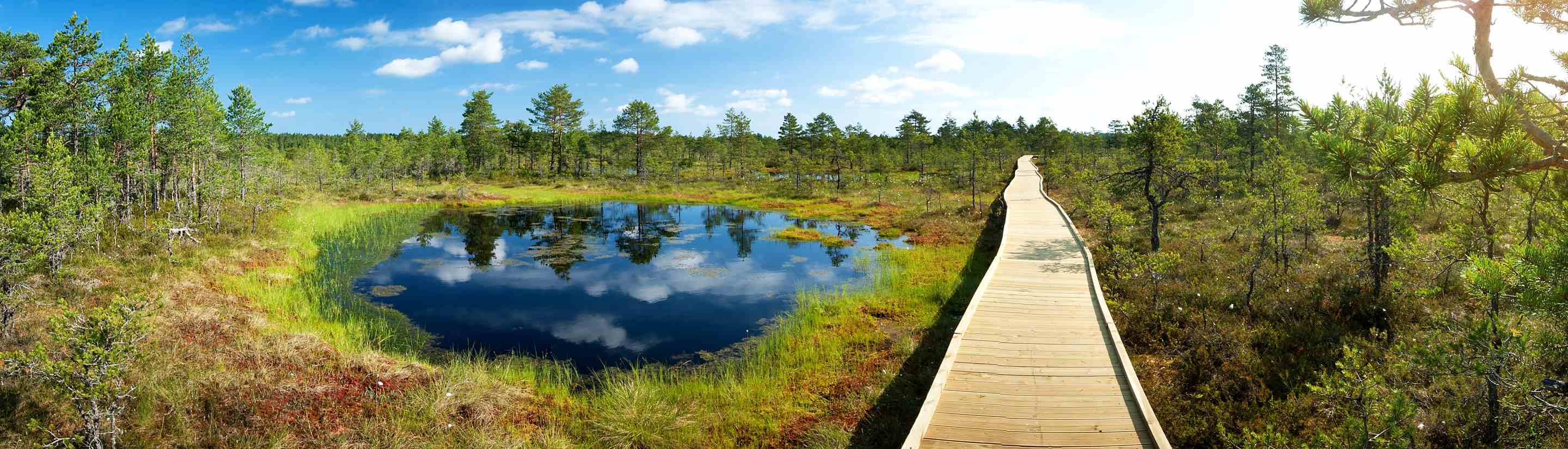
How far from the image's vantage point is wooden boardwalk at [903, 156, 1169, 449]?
5766mm

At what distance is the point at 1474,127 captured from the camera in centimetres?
311

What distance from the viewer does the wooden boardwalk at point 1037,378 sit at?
18.9ft

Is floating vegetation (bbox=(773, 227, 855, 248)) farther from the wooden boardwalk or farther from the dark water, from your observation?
the wooden boardwalk

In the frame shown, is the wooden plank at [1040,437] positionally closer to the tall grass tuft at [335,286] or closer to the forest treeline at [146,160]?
the tall grass tuft at [335,286]

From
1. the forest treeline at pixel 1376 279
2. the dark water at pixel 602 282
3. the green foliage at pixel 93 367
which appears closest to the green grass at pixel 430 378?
the green foliage at pixel 93 367

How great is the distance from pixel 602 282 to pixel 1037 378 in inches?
544

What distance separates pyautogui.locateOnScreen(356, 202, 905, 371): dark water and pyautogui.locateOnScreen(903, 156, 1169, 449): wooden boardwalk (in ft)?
18.4

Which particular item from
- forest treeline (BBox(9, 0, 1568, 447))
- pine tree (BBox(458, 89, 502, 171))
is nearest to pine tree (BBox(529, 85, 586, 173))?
pine tree (BBox(458, 89, 502, 171))

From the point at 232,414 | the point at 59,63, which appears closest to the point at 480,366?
the point at 232,414

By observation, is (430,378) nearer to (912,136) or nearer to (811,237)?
(811,237)

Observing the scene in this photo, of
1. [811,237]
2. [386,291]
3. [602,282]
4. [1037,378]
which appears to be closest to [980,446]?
[1037,378]

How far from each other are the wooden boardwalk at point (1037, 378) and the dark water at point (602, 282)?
5.62 metres

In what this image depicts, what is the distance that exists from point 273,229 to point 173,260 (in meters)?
7.95

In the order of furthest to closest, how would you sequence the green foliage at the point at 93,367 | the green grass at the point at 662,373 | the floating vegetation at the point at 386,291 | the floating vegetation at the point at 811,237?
the floating vegetation at the point at 811,237 < the floating vegetation at the point at 386,291 < the green grass at the point at 662,373 < the green foliage at the point at 93,367
